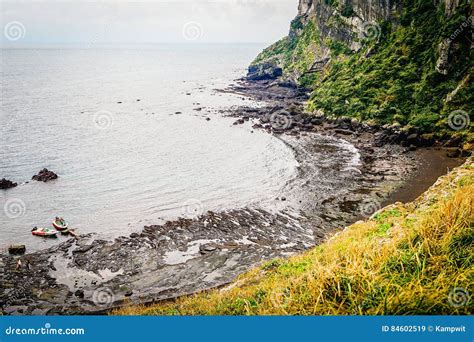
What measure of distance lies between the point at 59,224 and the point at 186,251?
923cm

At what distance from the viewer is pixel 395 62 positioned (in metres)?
50.4

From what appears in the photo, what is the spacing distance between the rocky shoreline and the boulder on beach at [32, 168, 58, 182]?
1302 cm

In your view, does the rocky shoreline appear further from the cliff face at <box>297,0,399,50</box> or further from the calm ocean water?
the cliff face at <box>297,0,399,50</box>

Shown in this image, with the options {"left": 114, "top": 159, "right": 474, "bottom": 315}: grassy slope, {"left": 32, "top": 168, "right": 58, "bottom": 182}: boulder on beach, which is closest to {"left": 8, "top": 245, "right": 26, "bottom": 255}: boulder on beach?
{"left": 32, "top": 168, "right": 58, "bottom": 182}: boulder on beach

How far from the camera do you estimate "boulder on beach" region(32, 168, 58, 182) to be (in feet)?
102

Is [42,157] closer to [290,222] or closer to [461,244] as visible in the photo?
[290,222]

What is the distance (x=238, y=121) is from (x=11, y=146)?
32.2m

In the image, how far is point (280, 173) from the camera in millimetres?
33250

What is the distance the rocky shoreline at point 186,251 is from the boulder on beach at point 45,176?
13016 millimetres

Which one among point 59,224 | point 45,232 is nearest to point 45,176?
point 59,224

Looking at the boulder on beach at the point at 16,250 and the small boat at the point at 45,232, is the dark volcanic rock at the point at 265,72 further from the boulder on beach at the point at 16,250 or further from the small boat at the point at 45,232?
the boulder on beach at the point at 16,250

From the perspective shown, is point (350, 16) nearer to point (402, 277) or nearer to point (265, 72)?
point (265, 72)

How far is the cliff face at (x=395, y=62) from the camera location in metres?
40.0

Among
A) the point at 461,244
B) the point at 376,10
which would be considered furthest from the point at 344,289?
the point at 376,10
